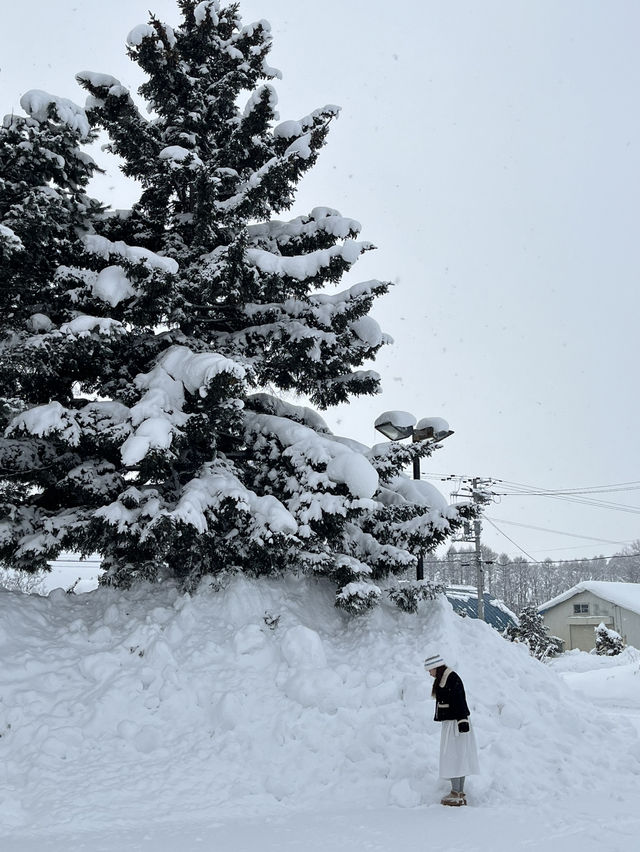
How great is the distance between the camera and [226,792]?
6.18 metres

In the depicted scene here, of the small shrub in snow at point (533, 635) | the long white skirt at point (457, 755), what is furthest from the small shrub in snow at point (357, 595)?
the small shrub in snow at point (533, 635)

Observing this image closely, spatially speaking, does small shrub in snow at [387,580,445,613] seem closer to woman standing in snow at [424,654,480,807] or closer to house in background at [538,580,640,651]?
woman standing in snow at [424,654,480,807]

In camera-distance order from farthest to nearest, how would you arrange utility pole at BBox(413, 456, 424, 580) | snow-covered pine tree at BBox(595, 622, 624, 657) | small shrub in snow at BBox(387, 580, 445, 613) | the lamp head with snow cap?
snow-covered pine tree at BBox(595, 622, 624, 657) → utility pole at BBox(413, 456, 424, 580) → small shrub in snow at BBox(387, 580, 445, 613) → the lamp head with snow cap

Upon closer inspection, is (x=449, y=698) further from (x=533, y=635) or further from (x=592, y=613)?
(x=592, y=613)

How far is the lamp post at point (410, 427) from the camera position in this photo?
10.2 meters

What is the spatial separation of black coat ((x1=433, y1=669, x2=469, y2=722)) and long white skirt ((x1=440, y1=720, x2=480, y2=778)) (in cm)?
12

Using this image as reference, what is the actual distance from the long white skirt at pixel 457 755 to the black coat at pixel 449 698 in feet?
0.38

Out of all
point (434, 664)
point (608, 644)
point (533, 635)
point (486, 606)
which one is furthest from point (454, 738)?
point (486, 606)

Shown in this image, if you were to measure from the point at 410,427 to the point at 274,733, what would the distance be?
5154 millimetres

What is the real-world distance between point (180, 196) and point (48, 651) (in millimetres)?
7075

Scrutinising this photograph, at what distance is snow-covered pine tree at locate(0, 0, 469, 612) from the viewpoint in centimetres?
820

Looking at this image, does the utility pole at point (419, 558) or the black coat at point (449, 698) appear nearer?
the black coat at point (449, 698)

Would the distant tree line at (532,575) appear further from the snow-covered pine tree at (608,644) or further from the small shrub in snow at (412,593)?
the small shrub in snow at (412,593)

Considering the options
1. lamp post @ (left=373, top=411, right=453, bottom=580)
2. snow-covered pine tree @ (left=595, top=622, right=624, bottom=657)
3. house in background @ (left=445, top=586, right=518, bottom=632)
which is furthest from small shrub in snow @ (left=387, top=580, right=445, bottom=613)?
house in background @ (left=445, top=586, right=518, bottom=632)
